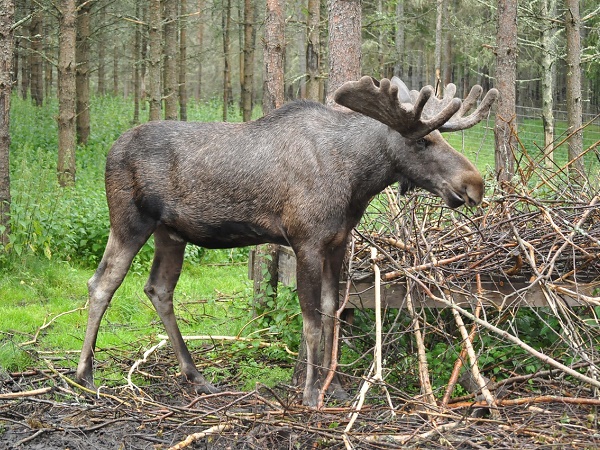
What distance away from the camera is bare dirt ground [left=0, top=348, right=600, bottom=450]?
5.12 meters

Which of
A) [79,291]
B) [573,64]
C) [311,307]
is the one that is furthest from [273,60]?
[573,64]

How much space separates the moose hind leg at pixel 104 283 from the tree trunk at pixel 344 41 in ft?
6.64

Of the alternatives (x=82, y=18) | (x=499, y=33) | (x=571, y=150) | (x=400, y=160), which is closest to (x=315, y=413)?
(x=400, y=160)

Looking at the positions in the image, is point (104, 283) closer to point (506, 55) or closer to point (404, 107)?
point (404, 107)

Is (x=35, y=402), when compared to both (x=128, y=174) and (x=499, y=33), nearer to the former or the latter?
(x=128, y=174)

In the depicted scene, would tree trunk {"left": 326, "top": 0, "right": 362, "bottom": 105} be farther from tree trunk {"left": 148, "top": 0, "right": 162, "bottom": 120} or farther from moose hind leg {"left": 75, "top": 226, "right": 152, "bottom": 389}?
tree trunk {"left": 148, "top": 0, "right": 162, "bottom": 120}

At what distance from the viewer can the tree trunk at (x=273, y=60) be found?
342 inches

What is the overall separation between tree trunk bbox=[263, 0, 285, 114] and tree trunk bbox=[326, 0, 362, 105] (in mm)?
1889

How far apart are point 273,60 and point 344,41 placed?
7.30 feet

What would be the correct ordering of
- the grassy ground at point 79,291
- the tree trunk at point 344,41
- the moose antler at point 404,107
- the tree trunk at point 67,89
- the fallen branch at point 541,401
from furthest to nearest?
the tree trunk at point 67,89 < the grassy ground at point 79,291 < the tree trunk at point 344,41 < the moose antler at point 404,107 < the fallen branch at point 541,401

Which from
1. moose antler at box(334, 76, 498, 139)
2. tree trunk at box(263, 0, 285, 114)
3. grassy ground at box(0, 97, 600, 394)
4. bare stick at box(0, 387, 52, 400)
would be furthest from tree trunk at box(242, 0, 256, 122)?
bare stick at box(0, 387, 52, 400)

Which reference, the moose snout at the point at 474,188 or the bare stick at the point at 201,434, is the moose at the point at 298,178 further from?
the bare stick at the point at 201,434

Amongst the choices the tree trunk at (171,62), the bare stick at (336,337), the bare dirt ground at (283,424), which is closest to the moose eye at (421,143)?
the bare stick at (336,337)

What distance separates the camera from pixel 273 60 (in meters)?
8.83
